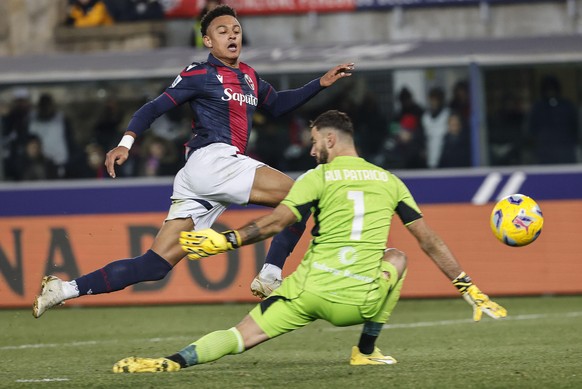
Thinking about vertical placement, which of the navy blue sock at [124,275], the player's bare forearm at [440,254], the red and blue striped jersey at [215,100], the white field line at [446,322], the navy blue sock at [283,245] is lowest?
the white field line at [446,322]

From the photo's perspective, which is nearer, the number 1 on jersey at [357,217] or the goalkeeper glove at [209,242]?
the goalkeeper glove at [209,242]

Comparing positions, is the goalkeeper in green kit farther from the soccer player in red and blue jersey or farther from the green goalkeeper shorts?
the soccer player in red and blue jersey

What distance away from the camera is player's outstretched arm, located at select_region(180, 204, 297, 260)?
7609mm

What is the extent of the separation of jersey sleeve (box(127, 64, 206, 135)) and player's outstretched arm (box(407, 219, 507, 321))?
6.45ft

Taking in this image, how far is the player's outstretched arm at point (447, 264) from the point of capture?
805cm

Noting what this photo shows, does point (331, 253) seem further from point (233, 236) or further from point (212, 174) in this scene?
point (212, 174)

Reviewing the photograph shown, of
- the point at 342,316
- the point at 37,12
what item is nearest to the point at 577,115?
the point at 37,12

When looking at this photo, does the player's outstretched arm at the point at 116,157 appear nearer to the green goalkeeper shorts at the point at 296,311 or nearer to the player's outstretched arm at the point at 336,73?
the green goalkeeper shorts at the point at 296,311

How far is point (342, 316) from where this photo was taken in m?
7.90

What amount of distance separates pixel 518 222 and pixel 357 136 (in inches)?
331

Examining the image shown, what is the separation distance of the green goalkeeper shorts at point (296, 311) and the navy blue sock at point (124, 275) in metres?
1.53

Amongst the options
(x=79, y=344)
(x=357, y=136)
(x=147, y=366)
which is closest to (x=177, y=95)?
(x=147, y=366)

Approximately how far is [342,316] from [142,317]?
6.08m

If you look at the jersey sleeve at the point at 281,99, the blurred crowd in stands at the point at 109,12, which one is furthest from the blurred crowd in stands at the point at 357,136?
the jersey sleeve at the point at 281,99
